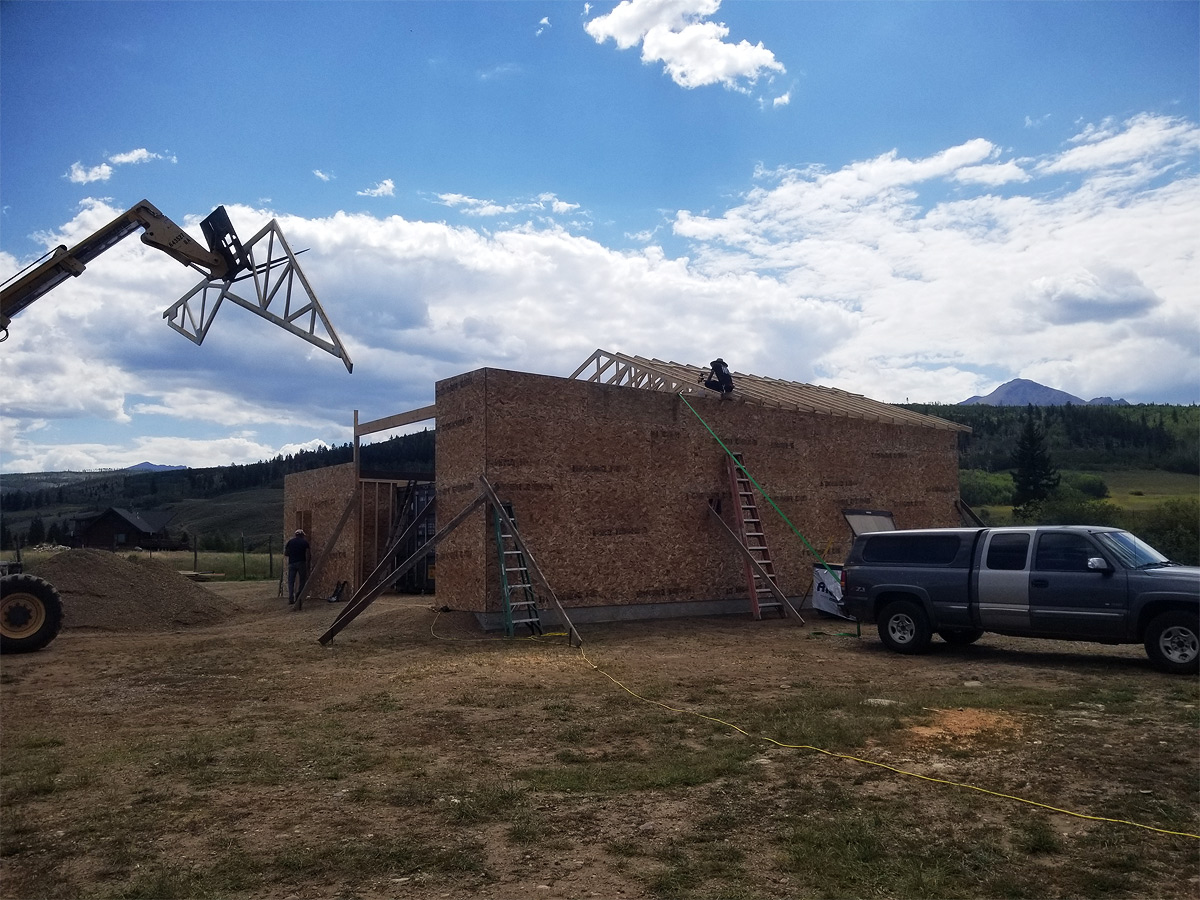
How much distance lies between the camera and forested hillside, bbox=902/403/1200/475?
66625mm

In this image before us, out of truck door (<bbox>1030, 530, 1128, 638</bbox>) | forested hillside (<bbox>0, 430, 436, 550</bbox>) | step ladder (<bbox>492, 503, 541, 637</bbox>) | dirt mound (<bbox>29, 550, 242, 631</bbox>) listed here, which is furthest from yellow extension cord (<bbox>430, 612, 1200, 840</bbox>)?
A: forested hillside (<bbox>0, 430, 436, 550</bbox>)

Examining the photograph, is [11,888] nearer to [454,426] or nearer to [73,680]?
[73,680]

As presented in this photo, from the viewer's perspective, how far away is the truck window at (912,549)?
1122 centimetres

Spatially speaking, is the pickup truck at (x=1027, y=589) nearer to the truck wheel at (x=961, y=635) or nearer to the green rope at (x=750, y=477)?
the truck wheel at (x=961, y=635)

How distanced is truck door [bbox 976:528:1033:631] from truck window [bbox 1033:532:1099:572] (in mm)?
168

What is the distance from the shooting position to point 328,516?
2056cm

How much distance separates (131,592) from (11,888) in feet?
44.8

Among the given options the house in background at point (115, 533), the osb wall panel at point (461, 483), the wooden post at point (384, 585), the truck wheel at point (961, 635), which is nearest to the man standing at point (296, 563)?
the osb wall panel at point (461, 483)

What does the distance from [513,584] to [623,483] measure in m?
2.76

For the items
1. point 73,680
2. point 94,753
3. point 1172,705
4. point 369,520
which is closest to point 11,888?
point 94,753

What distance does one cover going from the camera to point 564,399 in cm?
1448

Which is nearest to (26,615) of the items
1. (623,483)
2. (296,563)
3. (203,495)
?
(296,563)

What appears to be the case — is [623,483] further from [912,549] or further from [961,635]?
[961,635]

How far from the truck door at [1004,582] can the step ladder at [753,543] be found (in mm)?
5000
